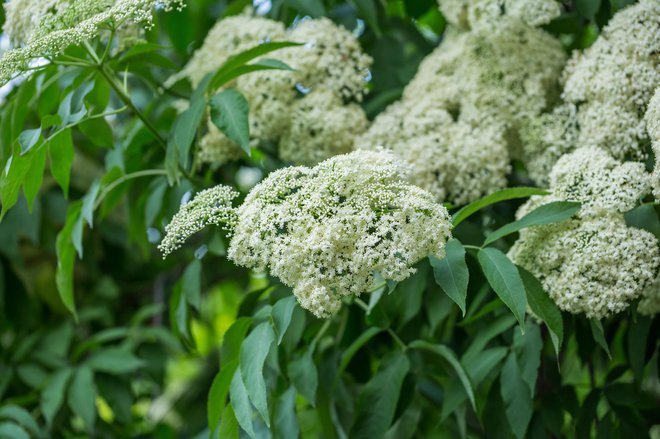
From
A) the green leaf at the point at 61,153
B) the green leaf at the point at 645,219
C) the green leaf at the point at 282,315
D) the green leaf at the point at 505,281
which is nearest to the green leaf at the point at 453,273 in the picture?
the green leaf at the point at 505,281

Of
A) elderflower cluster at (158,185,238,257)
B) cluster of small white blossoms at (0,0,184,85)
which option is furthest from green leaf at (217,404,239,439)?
cluster of small white blossoms at (0,0,184,85)

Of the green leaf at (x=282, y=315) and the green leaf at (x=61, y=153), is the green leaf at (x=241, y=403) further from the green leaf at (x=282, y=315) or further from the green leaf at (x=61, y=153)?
the green leaf at (x=61, y=153)

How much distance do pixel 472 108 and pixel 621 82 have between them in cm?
41

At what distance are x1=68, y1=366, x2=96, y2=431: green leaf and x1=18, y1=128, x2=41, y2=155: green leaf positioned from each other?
3.58 ft

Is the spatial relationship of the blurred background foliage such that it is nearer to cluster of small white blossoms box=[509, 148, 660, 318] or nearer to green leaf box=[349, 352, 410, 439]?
green leaf box=[349, 352, 410, 439]

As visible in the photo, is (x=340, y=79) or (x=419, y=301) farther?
(x=340, y=79)

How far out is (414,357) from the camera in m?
2.09

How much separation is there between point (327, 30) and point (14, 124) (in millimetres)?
880

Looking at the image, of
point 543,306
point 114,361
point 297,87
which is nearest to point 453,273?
point 543,306

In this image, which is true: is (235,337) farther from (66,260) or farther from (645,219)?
(645,219)

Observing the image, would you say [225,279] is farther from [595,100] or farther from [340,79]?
[595,100]

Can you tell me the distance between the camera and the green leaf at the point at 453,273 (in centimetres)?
154

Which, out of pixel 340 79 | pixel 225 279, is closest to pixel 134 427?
pixel 225 279

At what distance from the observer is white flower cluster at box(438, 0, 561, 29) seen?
2154mm
